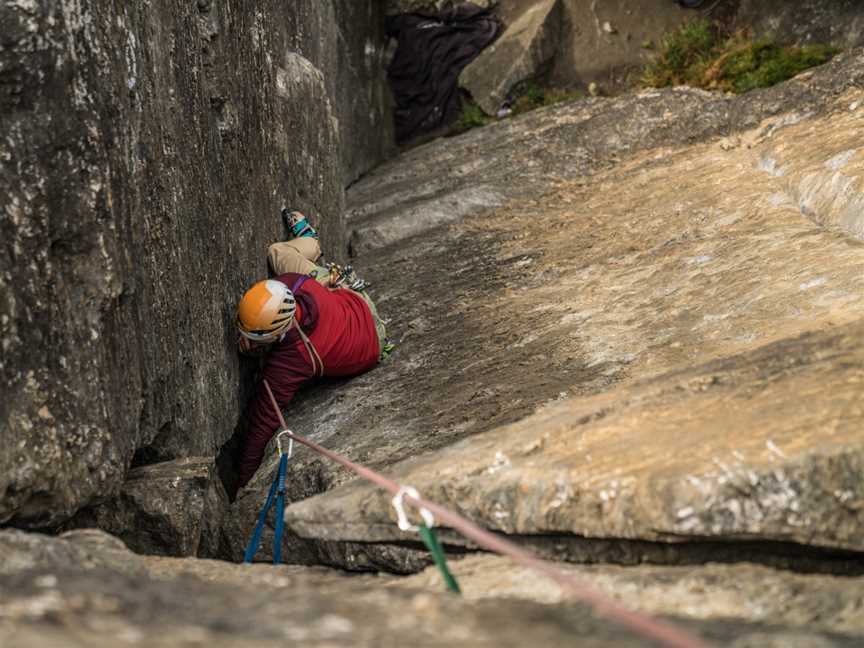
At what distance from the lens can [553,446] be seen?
12.6 feet

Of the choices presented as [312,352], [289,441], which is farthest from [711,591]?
[312,352]

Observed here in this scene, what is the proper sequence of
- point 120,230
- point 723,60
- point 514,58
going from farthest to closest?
point 514,58
point 723,60
point 120,230

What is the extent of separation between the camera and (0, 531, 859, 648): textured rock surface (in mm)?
2230

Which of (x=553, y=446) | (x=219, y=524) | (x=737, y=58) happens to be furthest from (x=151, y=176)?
(x=737, y=58)

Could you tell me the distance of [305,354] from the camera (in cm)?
636

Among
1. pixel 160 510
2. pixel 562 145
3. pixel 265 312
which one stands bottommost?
pixel 160 510

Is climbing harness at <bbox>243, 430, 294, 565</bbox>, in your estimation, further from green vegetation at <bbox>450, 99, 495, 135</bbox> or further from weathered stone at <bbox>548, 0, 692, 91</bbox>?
weathered stone at <bbox>548, 0, 692, 91</bbox>

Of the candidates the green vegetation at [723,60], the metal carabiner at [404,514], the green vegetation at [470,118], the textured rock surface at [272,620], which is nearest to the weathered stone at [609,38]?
the green vegetation at [723,60]

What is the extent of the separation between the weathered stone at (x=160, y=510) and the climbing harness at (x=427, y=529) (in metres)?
1.64

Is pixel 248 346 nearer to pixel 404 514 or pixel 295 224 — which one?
pixel 295 224

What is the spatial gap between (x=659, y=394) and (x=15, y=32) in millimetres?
3055

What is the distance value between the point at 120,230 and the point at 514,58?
1071cm

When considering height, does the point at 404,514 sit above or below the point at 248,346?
below

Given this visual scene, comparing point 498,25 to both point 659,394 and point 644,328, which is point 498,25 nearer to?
point 644,328
